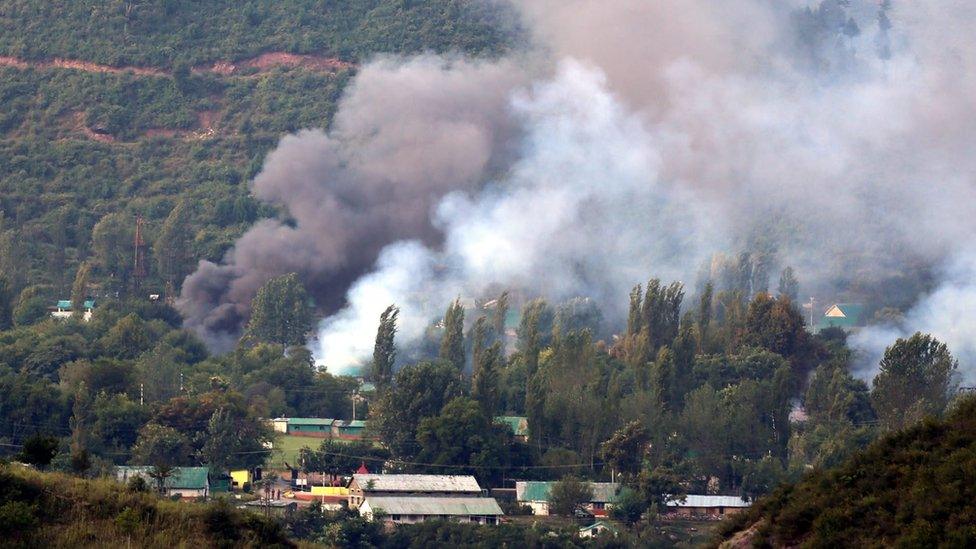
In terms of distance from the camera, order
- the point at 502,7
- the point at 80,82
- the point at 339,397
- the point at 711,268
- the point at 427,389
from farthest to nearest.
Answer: the point at 502,7
the point at 80,82
the point at 711,268
the point at 339,397
the point at 427,389

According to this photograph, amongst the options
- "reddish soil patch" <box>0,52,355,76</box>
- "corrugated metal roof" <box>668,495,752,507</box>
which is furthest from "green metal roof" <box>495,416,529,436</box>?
"reddish soil patch" <box>0,52,355,76</box>

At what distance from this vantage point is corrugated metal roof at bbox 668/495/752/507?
189ft

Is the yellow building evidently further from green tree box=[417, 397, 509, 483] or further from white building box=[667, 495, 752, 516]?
white building box=[667, 495, 752, 516]

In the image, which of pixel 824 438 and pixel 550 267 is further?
pixel 550 267

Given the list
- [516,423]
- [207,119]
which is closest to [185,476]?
[516,423]

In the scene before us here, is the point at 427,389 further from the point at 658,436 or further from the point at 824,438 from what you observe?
the point at 824,438

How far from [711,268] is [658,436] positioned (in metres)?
33.2

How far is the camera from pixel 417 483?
56938mm

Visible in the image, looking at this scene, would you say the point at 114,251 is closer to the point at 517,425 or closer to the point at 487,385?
the point at 517,425

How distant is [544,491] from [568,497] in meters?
1.67

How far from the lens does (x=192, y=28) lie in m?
121

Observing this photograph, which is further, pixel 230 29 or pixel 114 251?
pixel 230 29

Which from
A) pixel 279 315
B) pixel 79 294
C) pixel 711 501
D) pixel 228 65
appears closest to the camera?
pixel 711 501

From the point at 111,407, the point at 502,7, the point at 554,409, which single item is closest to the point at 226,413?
the point at 111,407
